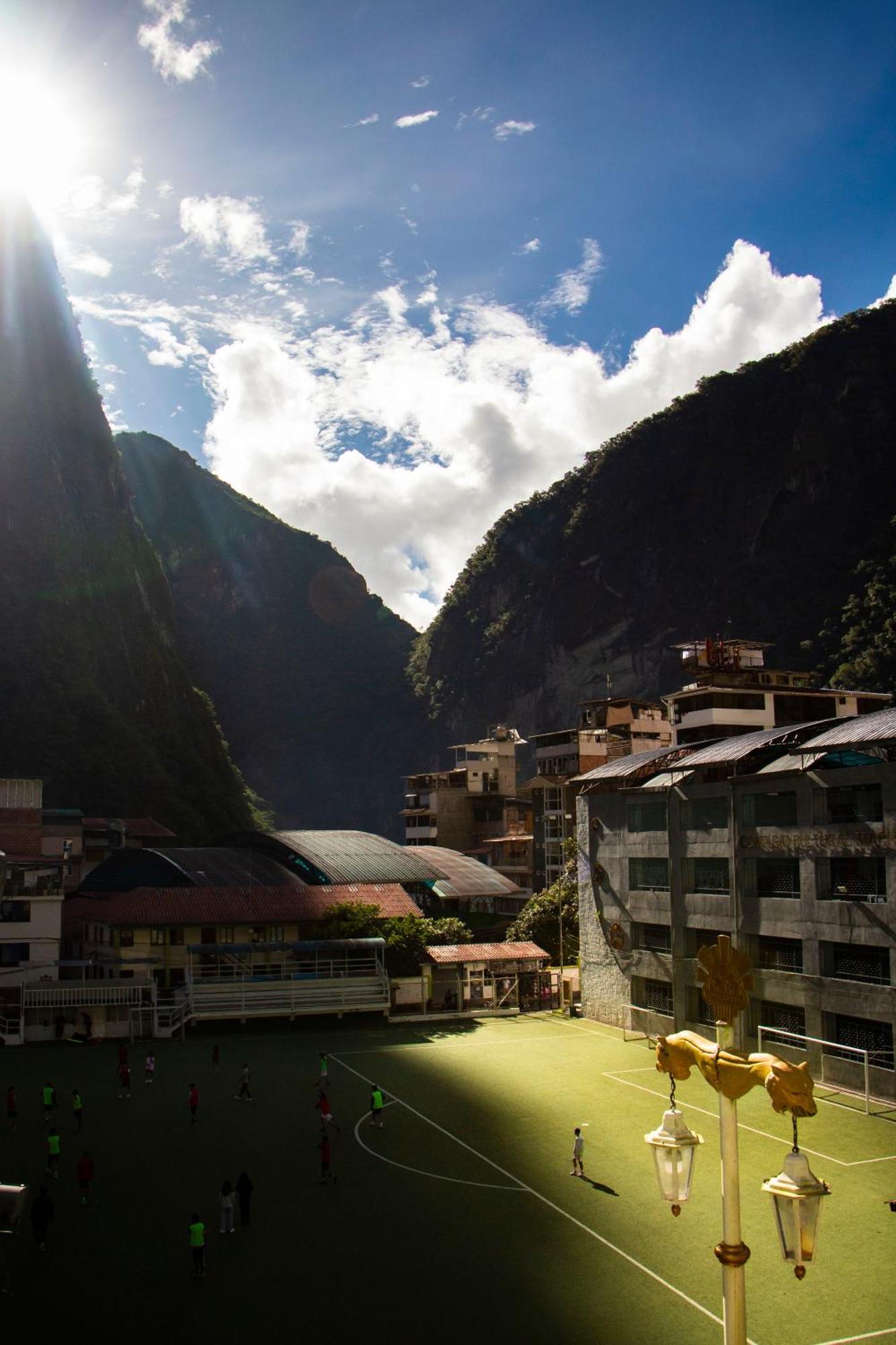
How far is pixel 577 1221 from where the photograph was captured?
25859 millimetres

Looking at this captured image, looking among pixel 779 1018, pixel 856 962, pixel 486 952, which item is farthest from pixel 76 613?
pixel 856 962

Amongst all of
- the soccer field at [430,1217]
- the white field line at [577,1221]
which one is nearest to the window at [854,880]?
the soccer field at [430,1217]

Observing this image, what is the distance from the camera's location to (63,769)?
11788 centimetres

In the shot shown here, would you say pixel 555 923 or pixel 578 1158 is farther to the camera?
pixel 555 923

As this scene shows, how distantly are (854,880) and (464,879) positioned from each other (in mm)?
45589

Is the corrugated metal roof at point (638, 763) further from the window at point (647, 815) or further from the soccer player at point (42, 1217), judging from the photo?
the soccer player at point (42, 1217)

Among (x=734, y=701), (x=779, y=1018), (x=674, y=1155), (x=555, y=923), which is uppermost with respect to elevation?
(x=734, y=701)

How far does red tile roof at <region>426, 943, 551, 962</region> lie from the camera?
58062 millimetres

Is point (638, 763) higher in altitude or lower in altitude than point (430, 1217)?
higher

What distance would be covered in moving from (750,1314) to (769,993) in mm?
22847

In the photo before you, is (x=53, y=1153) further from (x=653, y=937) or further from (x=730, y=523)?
(x=730, y=523)

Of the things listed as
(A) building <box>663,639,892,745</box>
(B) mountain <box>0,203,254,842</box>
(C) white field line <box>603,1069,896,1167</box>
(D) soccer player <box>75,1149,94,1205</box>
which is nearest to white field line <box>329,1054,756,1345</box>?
(C) white field line <box>603,1069,896,1167</box>

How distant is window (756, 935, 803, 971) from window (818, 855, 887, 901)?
285cm

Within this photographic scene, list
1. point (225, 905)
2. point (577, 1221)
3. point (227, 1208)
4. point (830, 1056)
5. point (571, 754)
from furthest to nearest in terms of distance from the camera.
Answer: point (571, 754) → point (225, 905) → point (830, 1056) → point (577, 1221) → point (227, 1208)
